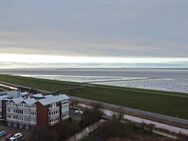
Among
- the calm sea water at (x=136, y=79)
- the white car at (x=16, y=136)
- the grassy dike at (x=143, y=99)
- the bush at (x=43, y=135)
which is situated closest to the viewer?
the bush at (x=43, y=135)

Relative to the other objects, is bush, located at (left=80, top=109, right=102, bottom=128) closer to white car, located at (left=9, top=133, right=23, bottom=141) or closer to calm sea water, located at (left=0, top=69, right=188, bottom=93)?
white car, located at (left=9, top=133, right=23, bottom=141)

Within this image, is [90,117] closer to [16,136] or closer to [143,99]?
[16,136]

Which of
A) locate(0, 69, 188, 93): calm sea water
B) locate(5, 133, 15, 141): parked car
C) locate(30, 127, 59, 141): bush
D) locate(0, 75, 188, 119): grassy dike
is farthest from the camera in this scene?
locate(0, 69, 188, 93): calm sea water

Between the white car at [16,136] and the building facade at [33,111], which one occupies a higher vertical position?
the building facade at [33,111]

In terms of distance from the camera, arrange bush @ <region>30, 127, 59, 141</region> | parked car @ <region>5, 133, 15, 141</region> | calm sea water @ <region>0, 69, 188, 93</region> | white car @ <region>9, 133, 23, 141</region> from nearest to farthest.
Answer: bush @ <region>30, 127, 59, 141</region>
white car @ <region>9, 133, 23, 141</region>
parked car @ <region>5, 133, 15, 141</region>
calm sea water @ <region>0, 69, 188, 93</region>

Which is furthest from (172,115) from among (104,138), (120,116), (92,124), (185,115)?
(104,138)

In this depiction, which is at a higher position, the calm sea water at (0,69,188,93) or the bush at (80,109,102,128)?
the calm sea water at (0,69,188,93)

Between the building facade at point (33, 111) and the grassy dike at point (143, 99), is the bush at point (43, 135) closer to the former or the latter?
the building facade at point (33, 111)

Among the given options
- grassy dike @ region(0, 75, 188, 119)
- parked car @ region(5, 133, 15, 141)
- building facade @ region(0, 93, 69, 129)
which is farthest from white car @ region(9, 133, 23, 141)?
grassy dike @ region(0, 75, 188, 119)

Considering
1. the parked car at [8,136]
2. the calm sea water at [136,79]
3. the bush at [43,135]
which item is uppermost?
the calm sea water at [136,79]

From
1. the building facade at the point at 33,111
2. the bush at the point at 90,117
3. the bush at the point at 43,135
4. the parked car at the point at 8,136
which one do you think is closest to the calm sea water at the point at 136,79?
the bush at the point at 90,117
